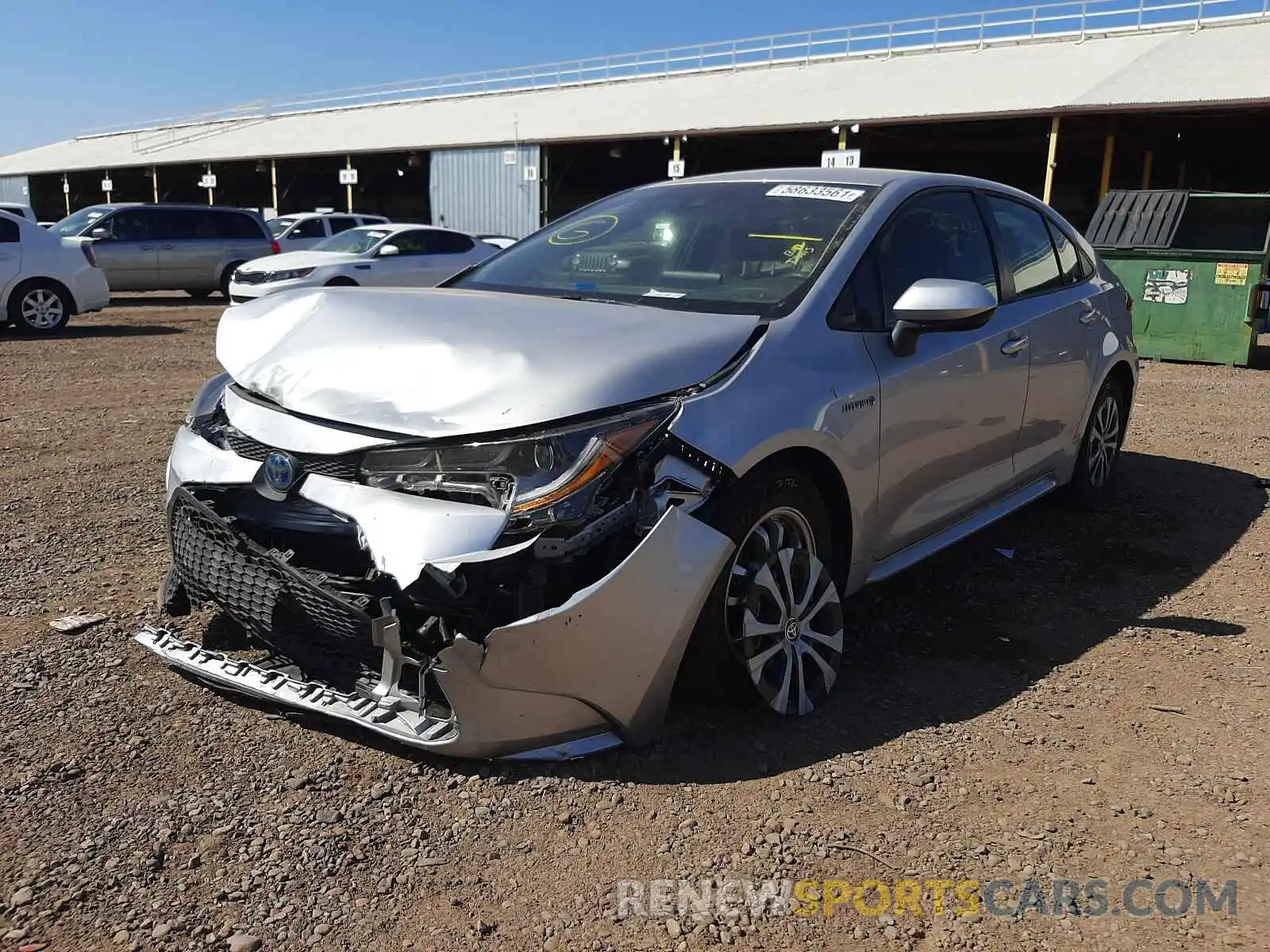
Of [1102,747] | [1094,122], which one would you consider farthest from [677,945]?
[1094,122]

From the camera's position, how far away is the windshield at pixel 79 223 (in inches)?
689

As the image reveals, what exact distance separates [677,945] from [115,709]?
Answer: 1.88 metres

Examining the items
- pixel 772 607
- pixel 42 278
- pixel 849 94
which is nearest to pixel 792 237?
pixel 772 607

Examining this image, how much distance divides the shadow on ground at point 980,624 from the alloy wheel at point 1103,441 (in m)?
0.22

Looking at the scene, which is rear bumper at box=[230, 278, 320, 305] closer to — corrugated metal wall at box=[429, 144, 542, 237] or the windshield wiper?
the windshield wiper

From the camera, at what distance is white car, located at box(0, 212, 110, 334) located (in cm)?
1275

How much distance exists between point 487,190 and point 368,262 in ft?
53.2

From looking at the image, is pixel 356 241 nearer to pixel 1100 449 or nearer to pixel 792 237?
pixel 1100 449

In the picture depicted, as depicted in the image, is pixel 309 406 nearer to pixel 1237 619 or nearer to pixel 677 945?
pixel 677 945

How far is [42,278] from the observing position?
12984 mm

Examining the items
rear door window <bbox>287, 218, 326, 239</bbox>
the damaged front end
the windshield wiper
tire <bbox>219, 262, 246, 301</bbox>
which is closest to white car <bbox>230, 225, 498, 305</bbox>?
tire <bbox>219, 262, 246, 301</bbox>

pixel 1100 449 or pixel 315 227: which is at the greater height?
pixel 315 227

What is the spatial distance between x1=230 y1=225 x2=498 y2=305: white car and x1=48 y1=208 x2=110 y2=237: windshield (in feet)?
13.2

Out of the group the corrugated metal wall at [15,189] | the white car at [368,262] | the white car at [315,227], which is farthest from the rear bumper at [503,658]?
the corrugated metal wall at [15,189]
